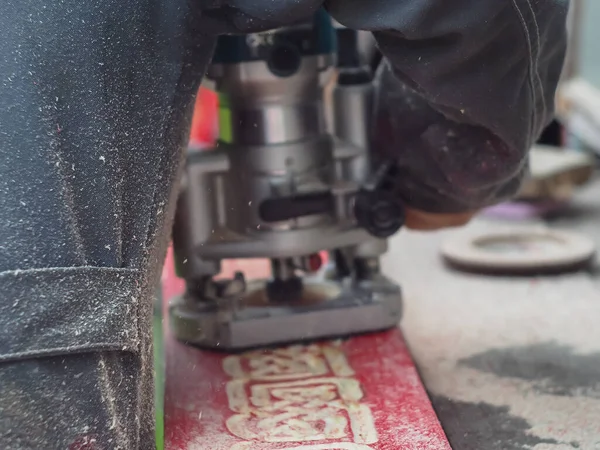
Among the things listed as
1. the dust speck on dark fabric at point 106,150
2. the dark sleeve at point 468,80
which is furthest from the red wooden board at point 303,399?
the dark sleeve at point 468,80

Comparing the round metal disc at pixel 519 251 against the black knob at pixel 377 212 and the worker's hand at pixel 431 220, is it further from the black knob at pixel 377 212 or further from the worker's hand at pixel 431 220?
the black knob at pixel 377 212

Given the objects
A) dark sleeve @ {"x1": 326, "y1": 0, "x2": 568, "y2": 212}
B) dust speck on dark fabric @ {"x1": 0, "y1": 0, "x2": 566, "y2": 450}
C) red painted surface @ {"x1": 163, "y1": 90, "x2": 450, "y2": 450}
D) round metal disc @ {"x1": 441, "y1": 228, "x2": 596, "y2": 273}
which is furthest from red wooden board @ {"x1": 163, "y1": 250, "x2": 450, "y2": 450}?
round metal disc @ {"x1": 441, "y1": 228, "x2": 596, "y2": 273}

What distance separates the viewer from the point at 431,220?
1.16 m

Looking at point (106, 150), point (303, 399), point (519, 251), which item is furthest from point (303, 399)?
point (519, 251)

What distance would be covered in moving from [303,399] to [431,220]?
1.26 ft

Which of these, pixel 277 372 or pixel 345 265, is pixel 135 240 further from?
pixel 345 265

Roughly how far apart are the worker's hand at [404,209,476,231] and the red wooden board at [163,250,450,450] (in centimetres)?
17

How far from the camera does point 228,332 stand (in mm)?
1039

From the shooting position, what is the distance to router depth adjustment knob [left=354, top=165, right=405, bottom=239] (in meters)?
1.05

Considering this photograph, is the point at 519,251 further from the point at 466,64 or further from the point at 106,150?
the point at 106,150

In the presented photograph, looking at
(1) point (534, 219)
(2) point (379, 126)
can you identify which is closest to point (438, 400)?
(2) point (379, 126)

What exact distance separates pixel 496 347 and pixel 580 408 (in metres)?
0.20

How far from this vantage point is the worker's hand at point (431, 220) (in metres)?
1.15

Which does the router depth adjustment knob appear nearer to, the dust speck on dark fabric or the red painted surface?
the red painted surface
